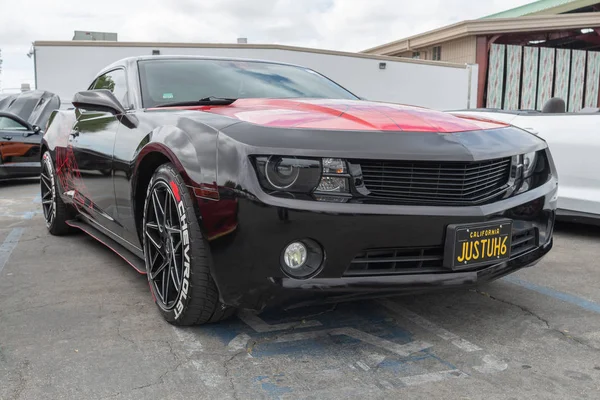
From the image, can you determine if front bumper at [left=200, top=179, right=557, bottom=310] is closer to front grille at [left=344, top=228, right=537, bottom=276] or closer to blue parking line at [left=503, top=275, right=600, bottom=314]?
front grille at [left=344, top=228, right=537, bottom=276]

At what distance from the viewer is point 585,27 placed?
20.5 m

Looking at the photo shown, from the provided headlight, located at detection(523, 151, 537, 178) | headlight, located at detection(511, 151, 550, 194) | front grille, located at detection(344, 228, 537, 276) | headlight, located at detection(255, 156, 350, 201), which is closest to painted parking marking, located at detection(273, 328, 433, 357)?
front grille, located at detection(344, 228, 537, 276)

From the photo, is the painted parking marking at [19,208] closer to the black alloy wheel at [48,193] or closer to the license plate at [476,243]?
the black alloy wheel at [48,193]

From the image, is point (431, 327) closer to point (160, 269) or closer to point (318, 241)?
point (318, 241)

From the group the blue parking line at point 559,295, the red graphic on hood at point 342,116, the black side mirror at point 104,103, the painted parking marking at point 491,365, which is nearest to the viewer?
the painted parking marking at point 491,365

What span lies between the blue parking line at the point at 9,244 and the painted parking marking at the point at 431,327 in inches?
104

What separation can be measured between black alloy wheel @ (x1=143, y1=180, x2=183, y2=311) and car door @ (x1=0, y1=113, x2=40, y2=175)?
24.8 feet

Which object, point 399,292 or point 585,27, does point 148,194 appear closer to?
point 399,292

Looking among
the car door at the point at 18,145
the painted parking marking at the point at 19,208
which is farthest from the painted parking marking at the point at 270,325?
the car door at the point at 18,145

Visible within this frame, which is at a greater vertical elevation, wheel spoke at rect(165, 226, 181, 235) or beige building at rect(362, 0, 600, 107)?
beige building at rect(362, 0, 600, 107)

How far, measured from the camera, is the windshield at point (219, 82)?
3475mm

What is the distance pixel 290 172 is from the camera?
7.61ft

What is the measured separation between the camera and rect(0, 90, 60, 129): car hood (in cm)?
1135

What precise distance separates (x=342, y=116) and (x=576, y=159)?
3.05 metres
